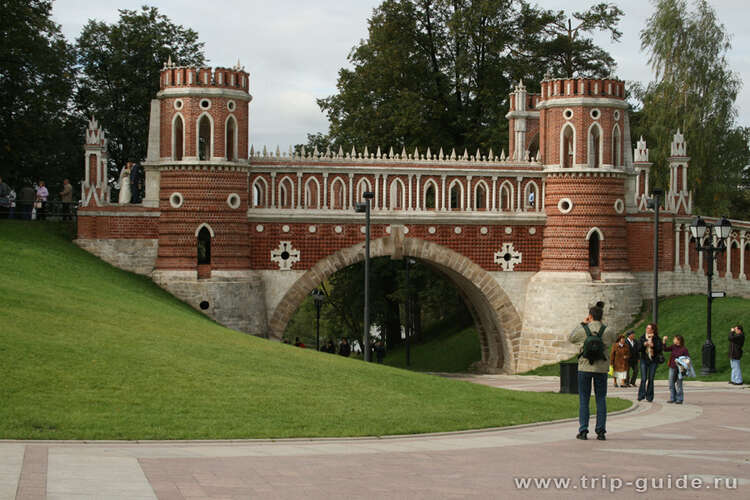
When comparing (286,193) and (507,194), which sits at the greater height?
(507,194)

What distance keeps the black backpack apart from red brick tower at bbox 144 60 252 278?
18.6m

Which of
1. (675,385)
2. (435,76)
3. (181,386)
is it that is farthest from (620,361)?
(435,76)

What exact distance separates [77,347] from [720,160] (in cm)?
3699

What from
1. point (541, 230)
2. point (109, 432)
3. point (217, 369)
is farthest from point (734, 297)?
point (109, 432)

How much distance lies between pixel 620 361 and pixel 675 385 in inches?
184

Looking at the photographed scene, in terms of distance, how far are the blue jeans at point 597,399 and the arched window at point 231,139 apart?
1892 centimetres

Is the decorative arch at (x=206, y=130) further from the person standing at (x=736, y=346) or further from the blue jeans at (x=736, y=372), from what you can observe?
the blue jeans at (x=736, y=372)

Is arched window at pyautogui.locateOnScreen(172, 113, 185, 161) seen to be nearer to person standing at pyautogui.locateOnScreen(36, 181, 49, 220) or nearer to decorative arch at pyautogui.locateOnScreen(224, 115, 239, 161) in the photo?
decorative arch at pyautogui.locateOnScreen(224, 115, 239, 161)

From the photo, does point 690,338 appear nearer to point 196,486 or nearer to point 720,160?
point 720,160

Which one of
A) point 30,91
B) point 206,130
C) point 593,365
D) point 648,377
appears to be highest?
point 30,91

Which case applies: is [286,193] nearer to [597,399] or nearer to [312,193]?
[312,193]

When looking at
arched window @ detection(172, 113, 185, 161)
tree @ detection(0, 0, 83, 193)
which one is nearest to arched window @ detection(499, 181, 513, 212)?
arched window @ detection(172, 113, 185, 161)

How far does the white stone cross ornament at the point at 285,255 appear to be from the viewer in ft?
105

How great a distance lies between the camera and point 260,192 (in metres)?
32.1
